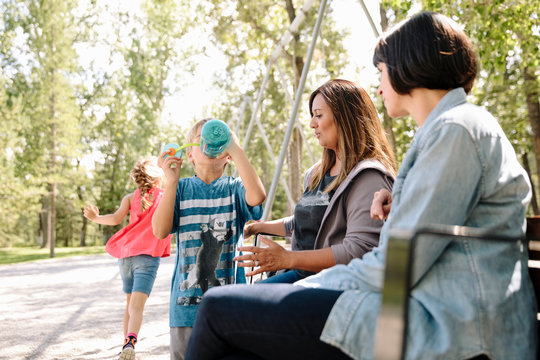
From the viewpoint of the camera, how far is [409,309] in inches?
49.4

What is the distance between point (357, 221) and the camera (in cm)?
206

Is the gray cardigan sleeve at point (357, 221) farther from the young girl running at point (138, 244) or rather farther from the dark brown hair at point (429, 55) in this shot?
the young girl running at point (138, 244)

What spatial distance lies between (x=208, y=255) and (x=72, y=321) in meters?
3.82

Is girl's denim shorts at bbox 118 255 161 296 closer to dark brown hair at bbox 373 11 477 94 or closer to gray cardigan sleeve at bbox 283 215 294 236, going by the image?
gray cardigan sleeve at bbox 283 215 294 236

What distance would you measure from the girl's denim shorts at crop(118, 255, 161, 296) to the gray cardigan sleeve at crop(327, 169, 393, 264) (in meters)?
2.72

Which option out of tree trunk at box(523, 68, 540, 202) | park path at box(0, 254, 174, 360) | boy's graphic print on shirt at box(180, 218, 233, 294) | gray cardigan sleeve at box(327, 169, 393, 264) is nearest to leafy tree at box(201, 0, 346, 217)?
tree trunk at box(523, 68, 540, 202)

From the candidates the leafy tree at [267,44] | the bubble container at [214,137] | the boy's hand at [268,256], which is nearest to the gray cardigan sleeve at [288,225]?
the bubble container at [214,137]

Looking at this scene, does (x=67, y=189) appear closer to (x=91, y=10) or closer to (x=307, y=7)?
(x=91, y=10)

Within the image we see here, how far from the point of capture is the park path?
14.6 ft

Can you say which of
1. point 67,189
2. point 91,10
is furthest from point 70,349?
point 91,10

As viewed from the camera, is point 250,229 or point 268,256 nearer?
point 268,256

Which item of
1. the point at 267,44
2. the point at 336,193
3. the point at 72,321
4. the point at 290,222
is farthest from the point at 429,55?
the point at 267,44

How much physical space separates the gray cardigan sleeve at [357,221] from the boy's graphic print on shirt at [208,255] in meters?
0.85

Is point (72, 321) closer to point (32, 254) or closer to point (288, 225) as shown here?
point (288, 225)
